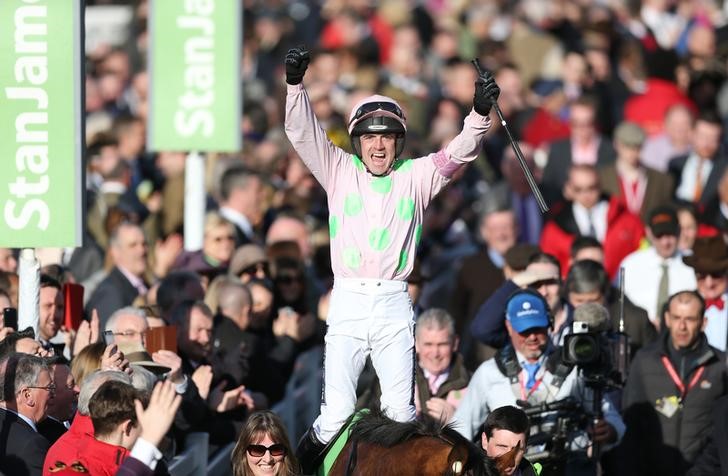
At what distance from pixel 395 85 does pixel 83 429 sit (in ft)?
42.4

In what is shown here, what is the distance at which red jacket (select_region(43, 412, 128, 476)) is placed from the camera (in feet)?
24.7

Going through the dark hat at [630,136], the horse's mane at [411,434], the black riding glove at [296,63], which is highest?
the black riding glove at [296,63]

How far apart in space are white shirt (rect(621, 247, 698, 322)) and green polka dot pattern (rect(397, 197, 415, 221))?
446 cm

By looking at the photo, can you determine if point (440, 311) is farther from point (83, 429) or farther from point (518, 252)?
point (83, 429)

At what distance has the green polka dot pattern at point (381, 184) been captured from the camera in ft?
29.2

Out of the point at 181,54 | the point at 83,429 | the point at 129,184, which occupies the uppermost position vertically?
the point at 181,54

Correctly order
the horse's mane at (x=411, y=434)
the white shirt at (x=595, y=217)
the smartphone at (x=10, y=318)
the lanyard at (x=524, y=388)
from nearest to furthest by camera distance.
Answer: the horse's mane at (x=411, y=434), the smartphone at (x=10, y=318), the lanyard at (x=524, y=388), the white shirt at (x=595, y=217)

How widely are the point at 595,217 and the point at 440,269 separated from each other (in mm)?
1833

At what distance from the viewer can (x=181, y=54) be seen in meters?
13.2

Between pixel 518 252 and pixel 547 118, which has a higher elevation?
pixel 547 118

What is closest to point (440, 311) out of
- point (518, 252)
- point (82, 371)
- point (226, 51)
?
point (518, 252)

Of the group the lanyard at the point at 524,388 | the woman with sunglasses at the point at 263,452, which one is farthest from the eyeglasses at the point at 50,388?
the lanyard at the point at 524,388

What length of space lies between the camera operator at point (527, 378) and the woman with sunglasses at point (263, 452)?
195 centimetres

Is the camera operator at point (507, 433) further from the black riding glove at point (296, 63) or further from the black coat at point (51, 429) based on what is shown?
the black coat at point (51, 429)
